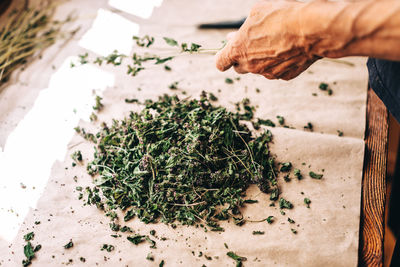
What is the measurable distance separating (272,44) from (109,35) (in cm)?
125

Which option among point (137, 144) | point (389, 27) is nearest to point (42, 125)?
point (137, 144)

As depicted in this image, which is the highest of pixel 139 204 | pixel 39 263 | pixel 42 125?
pixel 42 125

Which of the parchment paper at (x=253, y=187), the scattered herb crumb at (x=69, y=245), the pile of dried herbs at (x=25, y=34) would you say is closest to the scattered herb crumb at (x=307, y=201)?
the parchment paper at (x=253, y=187)

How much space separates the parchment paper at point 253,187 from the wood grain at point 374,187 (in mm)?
33

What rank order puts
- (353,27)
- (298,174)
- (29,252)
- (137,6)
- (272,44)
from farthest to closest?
(137,6) → (298,174) → (29,252) → (272,44) → (353,27)

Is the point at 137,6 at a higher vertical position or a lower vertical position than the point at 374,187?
higher

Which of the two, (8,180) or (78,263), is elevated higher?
(8,180)

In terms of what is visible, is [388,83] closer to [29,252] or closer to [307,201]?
[307,201]

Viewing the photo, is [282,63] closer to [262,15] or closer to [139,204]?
[262,15]

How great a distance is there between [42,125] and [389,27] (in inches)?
57.0

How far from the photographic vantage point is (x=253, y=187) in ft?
4.04

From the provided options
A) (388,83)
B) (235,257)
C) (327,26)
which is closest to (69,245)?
(235,257)

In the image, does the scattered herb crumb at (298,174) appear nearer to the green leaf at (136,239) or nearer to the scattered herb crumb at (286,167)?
the scattered herb crumb at (286,167)

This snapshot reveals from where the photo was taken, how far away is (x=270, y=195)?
1.21 m
